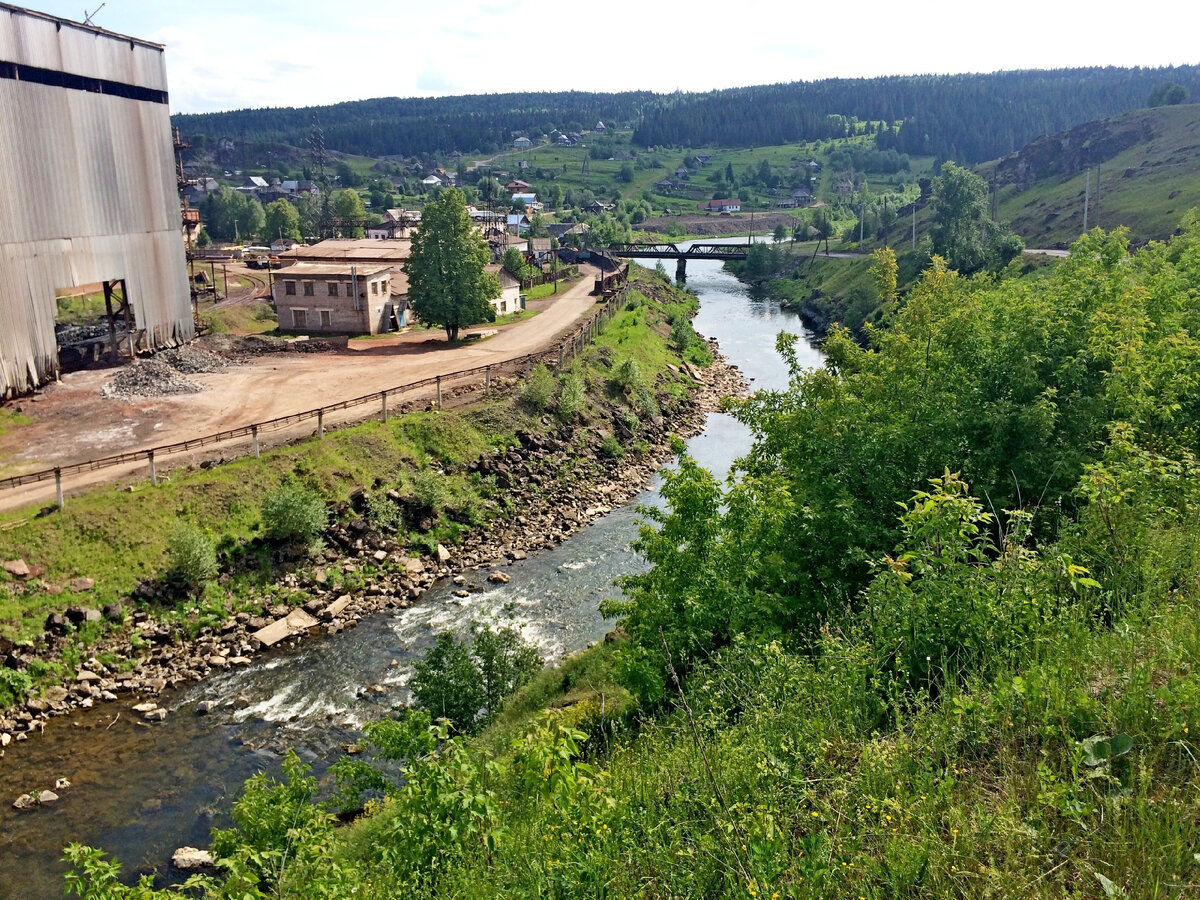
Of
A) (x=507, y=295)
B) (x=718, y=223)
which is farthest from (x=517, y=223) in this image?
(x=507, y=295)

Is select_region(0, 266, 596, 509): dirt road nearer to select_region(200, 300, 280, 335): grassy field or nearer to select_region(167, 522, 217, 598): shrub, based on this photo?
select_region(167, 522, 217, 598): shrub

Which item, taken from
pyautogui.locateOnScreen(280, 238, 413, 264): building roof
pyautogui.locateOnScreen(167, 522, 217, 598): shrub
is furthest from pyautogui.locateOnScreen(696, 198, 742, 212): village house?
pyautogui.locateOnScreen(167, 522, 217, 598): shrub

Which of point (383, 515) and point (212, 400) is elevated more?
point (212, 400)

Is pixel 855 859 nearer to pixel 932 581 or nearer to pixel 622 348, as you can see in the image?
pixel 932 581

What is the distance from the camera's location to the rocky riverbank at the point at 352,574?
18781 millimetres

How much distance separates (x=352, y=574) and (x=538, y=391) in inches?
517

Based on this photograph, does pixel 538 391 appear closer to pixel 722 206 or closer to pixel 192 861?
pixel 192 861

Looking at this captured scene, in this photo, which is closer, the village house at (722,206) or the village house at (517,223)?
the village house at (517,223)

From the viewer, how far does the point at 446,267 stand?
144 feet

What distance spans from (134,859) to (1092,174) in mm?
97271

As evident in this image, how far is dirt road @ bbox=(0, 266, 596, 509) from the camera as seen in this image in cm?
2589

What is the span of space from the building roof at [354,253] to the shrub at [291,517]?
31682mm

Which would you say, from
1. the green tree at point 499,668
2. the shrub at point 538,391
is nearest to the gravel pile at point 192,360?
the shrub at point 538,391

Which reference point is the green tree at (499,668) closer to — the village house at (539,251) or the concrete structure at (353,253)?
the concrete structure at (353,253)
